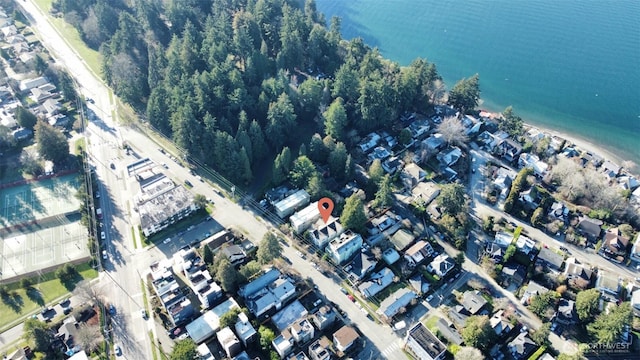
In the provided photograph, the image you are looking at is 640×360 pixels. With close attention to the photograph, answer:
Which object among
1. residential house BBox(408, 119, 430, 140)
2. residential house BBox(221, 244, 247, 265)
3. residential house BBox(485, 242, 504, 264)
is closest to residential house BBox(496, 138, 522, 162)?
residential house BBox(408, 119, 430, 140)

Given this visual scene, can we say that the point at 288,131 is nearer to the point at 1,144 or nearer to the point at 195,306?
the point at 195,306

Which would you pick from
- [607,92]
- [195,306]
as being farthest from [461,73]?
[195,306]

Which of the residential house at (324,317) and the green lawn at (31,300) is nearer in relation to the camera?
the residential house at (324,317)

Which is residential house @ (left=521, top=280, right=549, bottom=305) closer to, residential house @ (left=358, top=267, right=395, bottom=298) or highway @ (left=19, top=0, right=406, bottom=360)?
residential house @ (left=358, top=267, right=395, bottom=298)

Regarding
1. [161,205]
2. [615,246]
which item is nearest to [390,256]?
[615,246]

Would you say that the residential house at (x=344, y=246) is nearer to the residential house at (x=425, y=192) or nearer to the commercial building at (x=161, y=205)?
the residential house at (x=425, y=192)

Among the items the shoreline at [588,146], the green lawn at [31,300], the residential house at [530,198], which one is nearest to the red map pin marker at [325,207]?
the residential house at [530,198]
